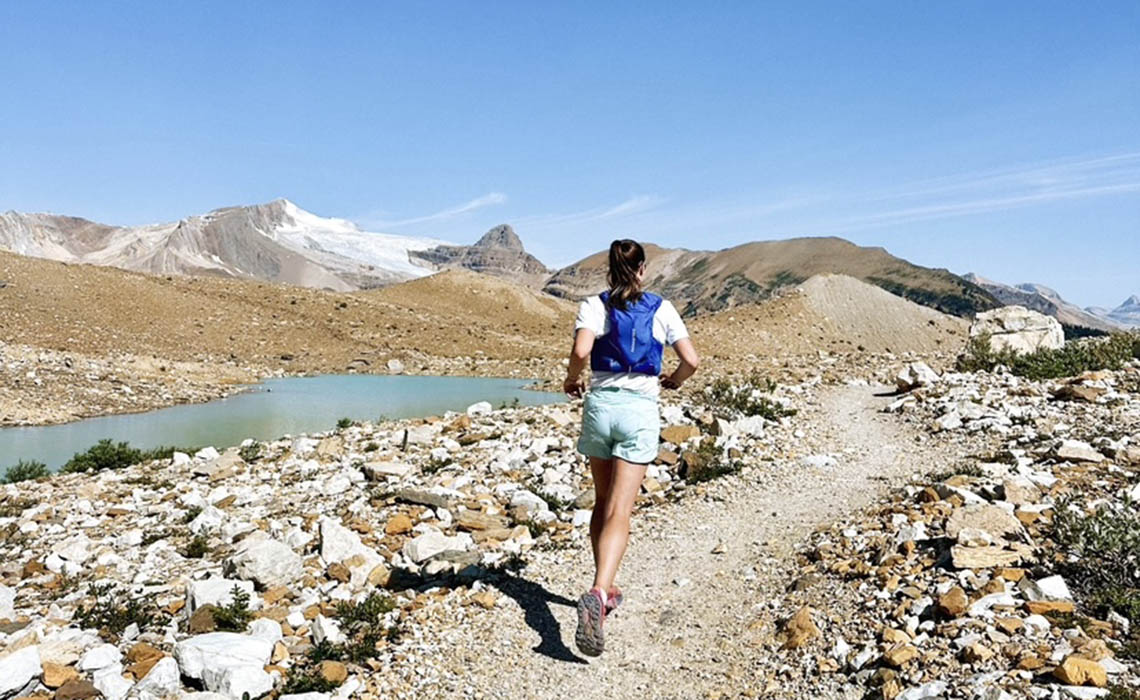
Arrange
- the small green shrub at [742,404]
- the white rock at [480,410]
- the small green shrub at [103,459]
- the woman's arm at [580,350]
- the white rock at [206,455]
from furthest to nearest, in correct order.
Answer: the white rock at [480,410]
the small green shrub at [103,459]
the white rock at [206,455]
the small green shrub at [742,404]
the woman's arm at [580,350]

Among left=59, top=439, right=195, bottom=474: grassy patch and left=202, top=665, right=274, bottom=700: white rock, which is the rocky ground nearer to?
left=202, top=665, right=274, bottom=700: white rock

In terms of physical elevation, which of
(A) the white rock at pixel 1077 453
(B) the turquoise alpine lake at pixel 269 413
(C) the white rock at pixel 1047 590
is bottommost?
(B) the turquoise alpine lake at pixel 269 413

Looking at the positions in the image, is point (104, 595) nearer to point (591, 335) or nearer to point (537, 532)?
point (537, 532)

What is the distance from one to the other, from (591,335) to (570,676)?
2360mm

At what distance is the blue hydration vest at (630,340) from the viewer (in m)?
5.13

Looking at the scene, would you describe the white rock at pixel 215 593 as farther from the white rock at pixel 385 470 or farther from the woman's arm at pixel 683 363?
the white rock at pixel 385 470

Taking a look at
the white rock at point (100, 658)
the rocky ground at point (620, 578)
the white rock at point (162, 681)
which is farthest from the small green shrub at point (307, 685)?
the white rock at point (100, 658)

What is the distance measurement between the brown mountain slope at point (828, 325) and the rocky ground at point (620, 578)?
26.0 metres

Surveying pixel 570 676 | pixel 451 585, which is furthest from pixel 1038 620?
pixel 451 585

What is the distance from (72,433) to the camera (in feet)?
67.2

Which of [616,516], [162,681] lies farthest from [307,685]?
[616,516]

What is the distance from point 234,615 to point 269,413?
2019cm

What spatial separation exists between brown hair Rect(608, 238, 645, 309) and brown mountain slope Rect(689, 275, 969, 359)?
30843mm

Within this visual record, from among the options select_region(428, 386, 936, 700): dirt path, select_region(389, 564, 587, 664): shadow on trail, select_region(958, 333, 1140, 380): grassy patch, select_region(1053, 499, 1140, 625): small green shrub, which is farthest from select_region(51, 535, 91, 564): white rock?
select_region(958, 333, 1140, 380): grassy patch
